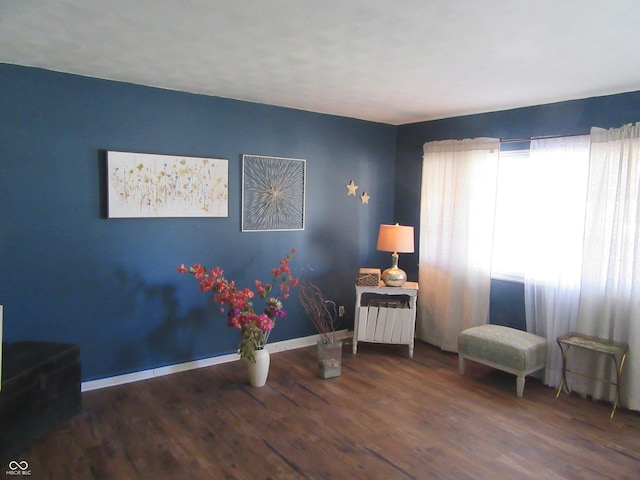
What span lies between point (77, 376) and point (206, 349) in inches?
43.7

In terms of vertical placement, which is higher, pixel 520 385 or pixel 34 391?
pixel 34 391

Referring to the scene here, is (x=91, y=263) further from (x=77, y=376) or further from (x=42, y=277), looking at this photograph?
(x=77, y=376)

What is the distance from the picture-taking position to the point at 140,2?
1928 millimetres

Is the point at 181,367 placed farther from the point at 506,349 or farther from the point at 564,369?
the point at 564,369

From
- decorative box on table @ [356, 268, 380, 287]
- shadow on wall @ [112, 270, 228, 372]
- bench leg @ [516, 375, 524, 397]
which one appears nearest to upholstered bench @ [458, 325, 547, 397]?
bench leg @ [516, 375, 524, 397]

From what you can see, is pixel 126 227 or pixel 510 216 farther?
pixel 510 216

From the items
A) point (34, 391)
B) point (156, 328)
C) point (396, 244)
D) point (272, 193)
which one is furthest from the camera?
point (396, 244)

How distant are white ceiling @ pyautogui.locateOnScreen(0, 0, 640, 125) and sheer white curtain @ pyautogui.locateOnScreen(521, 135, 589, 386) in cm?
47

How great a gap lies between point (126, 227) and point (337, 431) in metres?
2.10

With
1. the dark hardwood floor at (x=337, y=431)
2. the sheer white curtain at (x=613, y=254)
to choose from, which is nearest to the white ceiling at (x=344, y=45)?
the sheer white curtain at (x=613, y=254)

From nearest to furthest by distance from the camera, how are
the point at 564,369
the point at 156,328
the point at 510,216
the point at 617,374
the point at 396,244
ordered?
1. the point at 617,374
2. the point at 564,369
3. the point at 156,328
4. the point at 510,216
5. the point at 396,244

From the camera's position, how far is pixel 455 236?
13.9ft

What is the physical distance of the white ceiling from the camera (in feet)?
6.40


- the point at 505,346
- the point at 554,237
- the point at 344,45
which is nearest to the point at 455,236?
the point at 554,237
